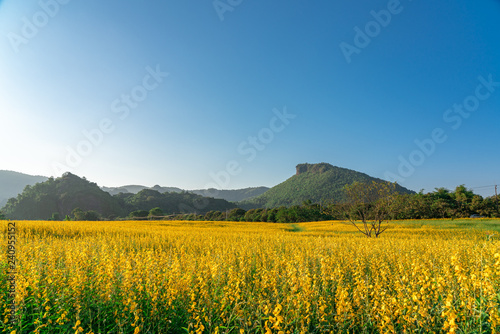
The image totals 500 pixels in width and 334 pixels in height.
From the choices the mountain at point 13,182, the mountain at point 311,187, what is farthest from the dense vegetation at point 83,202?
the mountain at point 13,182

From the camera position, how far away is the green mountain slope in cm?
7419

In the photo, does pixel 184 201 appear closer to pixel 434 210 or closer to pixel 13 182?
pixel 434 210

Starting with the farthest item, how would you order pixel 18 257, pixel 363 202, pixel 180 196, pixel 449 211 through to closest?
pixel 180 196, pixel 449 211, pixel 363 202, pixel 18 257

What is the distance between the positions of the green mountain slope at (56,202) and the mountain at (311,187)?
1708 inches

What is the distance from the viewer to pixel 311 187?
84875mm

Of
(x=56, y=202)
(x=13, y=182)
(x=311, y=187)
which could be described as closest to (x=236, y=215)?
(x=311, y=187)

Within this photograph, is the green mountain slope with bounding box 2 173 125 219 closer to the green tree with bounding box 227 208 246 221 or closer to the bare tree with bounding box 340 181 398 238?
the green tree with bounding box 227 208 246 221

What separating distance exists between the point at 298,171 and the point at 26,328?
104 meters

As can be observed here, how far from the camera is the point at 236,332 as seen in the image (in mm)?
3027

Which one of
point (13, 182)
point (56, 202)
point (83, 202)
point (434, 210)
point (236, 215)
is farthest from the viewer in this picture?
point (13, 182)

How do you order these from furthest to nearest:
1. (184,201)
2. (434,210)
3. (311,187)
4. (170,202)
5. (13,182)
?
(13,182), (311,187), (184,201), (170,202), (434,210)

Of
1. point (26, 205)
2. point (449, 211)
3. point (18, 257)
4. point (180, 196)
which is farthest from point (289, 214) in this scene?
point (26, 205)

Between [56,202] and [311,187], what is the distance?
8239 cm

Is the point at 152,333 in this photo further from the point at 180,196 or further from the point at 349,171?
the point at 349,171
